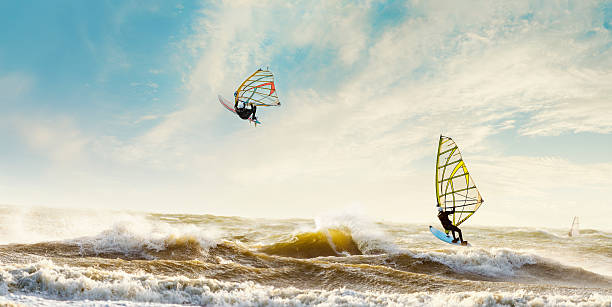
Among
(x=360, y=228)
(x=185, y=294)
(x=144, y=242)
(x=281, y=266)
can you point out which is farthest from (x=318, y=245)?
(x=185, y=294)

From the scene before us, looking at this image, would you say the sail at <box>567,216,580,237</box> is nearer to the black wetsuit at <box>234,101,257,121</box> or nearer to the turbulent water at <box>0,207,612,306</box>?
the turbulent water at <box>0,207,612,306</box>

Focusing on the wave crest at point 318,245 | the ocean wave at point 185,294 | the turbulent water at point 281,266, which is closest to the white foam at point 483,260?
the turbulent water at point 281,266

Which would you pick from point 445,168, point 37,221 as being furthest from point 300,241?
point 37,221

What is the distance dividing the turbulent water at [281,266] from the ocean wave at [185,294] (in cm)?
2

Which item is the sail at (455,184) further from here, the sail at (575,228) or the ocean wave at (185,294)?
the sail at (575,228)

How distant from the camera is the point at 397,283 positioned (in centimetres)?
773

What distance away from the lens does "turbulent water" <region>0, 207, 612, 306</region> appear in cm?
592

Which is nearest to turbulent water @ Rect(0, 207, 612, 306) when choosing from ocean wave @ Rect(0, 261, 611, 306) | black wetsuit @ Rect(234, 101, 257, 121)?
ocean wave @ Rect(0, 261, 611, 306)

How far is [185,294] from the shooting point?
5977 millimetres

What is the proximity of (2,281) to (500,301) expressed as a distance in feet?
25.7

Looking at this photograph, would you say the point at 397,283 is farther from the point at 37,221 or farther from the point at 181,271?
the point at 37,221

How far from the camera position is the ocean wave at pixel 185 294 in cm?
558

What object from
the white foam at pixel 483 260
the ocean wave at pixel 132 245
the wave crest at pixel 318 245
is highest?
the ocean wave at pixel 132 245

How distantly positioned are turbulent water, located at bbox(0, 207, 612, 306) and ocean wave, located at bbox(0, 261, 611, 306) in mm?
18
